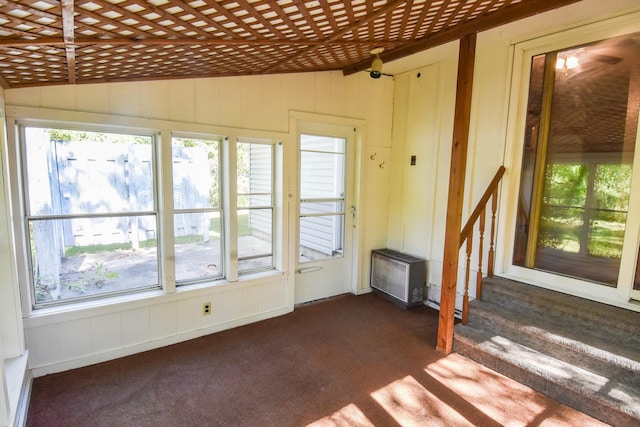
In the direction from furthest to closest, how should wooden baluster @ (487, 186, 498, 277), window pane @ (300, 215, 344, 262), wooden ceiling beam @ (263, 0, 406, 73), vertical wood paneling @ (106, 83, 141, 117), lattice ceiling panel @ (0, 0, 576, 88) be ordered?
window pane @ (300, 215, 344, 262)
wooden baluster @ (487, 186, 498, 277)
vertical wood paneling @ (106, 83, 141, 117)
wooden ceiling beam @ (263, 0, 406, 73)
lattice ceiling panel @ (0, 0, 576, 88)

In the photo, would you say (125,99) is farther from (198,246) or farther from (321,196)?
(321,196)

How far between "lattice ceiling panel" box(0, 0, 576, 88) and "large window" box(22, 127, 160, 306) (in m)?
0.48

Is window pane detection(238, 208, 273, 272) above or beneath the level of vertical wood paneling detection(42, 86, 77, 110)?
beneath

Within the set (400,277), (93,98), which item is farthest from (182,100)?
(400,277)

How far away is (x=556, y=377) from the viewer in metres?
2.19

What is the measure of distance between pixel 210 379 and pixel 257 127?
2.14 m

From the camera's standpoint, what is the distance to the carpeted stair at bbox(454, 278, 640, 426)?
6.65ft

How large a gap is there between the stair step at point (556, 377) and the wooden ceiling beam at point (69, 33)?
309cm

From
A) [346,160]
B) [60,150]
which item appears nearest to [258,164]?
[346,160]

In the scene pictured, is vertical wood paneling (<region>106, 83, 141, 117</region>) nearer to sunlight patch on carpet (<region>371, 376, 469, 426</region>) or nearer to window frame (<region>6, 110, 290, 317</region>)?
window frame (<region>6, 110, 290, 317</region>)

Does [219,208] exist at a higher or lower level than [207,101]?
lower

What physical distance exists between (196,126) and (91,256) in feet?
4.30

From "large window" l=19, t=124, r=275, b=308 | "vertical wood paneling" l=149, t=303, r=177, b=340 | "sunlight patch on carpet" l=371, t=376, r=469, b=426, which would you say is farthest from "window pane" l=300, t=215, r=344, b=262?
Result: "sunlight patch on carpet" l=371, t=376, r=469, b=426

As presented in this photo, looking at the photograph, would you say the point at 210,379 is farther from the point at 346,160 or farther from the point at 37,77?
the point at 346,160
